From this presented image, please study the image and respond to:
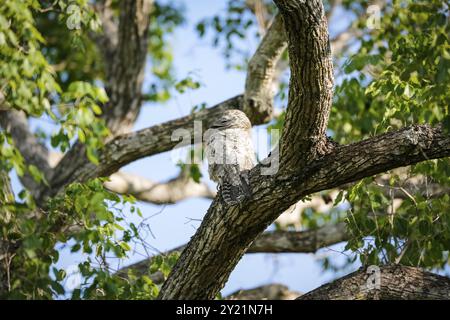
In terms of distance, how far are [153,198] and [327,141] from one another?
339cm

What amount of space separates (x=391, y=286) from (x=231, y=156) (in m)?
1.11

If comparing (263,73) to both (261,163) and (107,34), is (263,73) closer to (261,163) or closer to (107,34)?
(261,163)

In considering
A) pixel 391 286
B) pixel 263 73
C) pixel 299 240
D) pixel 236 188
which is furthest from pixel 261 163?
pixel 299 240

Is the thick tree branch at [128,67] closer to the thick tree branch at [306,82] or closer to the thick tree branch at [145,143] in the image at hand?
the thick tree branch at [145,143]

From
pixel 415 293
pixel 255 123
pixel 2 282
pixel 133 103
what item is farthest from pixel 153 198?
pixel 415 293

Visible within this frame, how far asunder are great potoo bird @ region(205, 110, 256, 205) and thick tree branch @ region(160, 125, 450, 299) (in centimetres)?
6

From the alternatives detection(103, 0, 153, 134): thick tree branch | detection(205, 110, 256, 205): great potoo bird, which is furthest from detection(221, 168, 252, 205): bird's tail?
detection(103, 0, 153, 134): thick tree branch

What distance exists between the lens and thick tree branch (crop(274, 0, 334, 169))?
3172mm

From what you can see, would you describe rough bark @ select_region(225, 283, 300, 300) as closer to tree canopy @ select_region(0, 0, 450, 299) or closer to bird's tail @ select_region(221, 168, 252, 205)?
tree canopy @ select_region(0, 0, 450, 299)

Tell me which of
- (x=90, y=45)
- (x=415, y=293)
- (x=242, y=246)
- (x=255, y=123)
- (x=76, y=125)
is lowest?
(x=415, y=293)

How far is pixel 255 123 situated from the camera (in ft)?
17.2

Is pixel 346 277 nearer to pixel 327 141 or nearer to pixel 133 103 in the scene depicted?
pixel 327 141

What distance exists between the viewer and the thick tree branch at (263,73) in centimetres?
502

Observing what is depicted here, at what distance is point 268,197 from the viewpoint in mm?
3494
